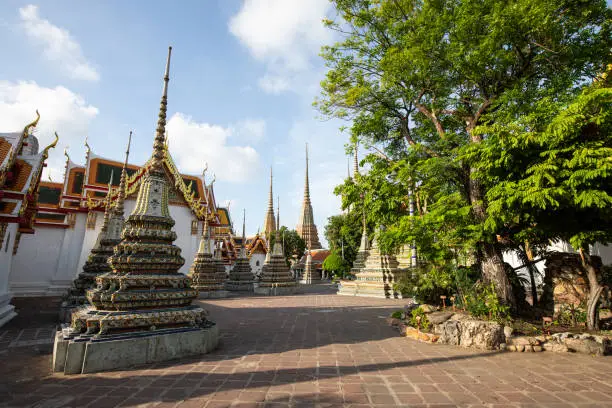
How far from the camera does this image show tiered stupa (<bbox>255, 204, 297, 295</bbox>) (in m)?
20.7

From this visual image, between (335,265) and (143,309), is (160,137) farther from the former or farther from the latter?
(335,265)

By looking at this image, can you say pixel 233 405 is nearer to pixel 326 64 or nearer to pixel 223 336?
pixel 223 336

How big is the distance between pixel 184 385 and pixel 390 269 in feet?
52.1

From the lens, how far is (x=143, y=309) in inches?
215

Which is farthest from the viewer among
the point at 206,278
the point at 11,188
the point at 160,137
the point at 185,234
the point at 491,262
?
the point at 185,234

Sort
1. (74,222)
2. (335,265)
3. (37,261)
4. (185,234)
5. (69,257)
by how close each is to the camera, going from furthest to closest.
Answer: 1. (335,265)
2. (185,234)
3. (74,222)
4. (69,257)
5. (37,261)

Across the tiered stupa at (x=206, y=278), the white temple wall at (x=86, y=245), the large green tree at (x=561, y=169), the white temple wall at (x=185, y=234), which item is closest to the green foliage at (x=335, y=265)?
the white temple wall at (x=185, y=234)

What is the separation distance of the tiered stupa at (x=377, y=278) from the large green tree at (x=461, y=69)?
9199 mm

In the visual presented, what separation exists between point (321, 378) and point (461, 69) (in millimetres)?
8032

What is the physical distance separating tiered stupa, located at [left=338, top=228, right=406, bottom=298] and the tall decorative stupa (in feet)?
134

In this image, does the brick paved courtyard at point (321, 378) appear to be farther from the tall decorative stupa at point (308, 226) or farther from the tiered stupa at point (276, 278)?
Result: the tall decorative stupa at point (308, 226)

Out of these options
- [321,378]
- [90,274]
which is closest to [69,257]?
[90,274]

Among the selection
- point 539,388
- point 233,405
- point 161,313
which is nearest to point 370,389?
point 233,405

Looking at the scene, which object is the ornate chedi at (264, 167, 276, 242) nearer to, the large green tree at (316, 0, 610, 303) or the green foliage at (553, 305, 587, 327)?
the large green tree at (316, 0, 610, 303)
